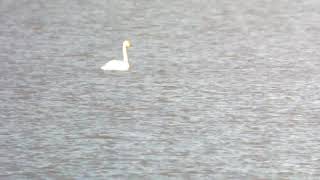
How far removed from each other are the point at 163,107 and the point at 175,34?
1.62 metres

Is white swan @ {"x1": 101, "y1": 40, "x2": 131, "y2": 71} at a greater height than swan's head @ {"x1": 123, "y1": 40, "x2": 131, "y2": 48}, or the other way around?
swan's head @ {"x1": 123, "y1": 40, "x2": 131, "y2": 48}

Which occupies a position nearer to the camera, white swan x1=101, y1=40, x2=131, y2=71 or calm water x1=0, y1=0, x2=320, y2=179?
calm water x1=0, y1=0, x2=320, y2=179

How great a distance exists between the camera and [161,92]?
4543 mm

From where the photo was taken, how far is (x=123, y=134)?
389 cm

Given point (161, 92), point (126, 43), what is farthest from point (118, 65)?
point (161, 92)

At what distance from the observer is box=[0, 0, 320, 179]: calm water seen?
3.54m

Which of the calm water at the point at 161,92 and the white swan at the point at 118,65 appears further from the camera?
the white swan at the point at 118,65

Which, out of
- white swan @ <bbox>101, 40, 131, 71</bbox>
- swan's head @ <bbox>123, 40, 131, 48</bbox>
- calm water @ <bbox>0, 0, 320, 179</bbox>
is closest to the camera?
calm water @ <bbox>0, 0, 320, 179</bbox>

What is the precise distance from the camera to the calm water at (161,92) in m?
3.54

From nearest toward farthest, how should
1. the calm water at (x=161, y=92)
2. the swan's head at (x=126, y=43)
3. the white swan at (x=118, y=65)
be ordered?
the calm water at (x=161, y=92)
the white swan at (x=118, y=65)
the swan's head at (x=126, y=43)

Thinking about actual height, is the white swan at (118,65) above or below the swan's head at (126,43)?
below

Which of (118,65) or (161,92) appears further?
(118,65)

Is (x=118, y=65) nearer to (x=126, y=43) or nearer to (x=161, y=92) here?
(x=126, y=43)

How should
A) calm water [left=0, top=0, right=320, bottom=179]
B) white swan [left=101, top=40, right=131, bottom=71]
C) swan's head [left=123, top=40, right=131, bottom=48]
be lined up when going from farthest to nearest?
swan's head [left=123, top=40, right=131, bottom=48]
white swan [left=101, top=40, right=131, bottom=71]
calm water [left=0, top=0, right=320, bottom=179]
